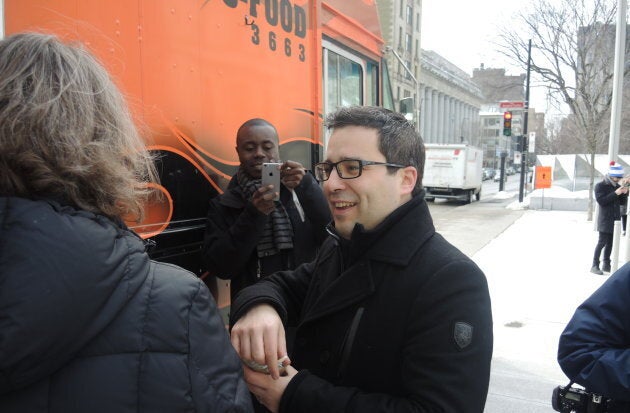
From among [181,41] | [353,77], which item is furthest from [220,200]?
[353,77]

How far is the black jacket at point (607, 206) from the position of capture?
7.66 metres

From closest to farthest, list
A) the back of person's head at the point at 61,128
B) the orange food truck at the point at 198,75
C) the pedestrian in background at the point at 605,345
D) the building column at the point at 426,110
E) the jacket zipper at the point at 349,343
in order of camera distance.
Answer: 1. the back of person's head at the point at 61,128
2. the jacket zipper at the point at 349,343
3. the pedestrian in background at the point at 605,345
4. the orange food truck at the point at 198,75
5. the building column at the point at 426,110

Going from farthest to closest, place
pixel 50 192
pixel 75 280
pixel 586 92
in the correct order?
pixel 586 92 < pixel 50 192 < pixel 75 280

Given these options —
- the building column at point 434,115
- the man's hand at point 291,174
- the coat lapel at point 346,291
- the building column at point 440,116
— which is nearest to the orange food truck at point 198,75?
the man's hand at point 291,174

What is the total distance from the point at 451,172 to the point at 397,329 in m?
22.4

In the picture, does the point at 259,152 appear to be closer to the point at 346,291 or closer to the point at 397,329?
the point at 346,291

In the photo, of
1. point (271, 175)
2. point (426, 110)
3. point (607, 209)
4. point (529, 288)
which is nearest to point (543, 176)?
point (607, 209)

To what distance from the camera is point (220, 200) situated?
2543mm

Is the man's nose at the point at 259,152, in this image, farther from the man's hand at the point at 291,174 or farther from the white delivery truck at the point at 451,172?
the white delivery truck at the point at 451,172

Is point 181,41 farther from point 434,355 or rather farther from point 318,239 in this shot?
point 434,355

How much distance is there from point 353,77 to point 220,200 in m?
2.24

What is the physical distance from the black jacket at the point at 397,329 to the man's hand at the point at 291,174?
1.18 m

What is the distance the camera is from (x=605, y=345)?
1.83 metres

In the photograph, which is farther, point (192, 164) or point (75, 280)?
point (192, 164)
